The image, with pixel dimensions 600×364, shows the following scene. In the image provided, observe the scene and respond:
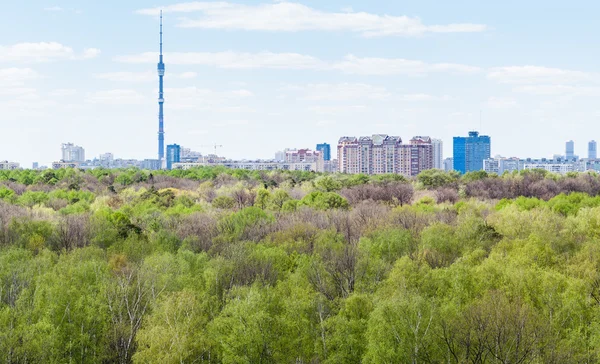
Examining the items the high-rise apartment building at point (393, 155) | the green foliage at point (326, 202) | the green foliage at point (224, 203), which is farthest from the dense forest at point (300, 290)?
the high-rise apartment building at point (393, 155)

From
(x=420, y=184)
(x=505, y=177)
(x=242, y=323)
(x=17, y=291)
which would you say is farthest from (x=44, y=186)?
(x=242, y=323)

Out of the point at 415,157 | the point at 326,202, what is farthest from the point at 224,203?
the point at 415,157

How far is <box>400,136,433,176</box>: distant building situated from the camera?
192 m

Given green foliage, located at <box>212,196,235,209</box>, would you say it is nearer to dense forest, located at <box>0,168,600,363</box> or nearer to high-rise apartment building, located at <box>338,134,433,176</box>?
dense forest, located at <box>0,168,600,363</box>

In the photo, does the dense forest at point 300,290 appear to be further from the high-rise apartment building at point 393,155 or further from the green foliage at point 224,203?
the high-rise apartment building at point 393,155

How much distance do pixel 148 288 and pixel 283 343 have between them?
9.42 meters

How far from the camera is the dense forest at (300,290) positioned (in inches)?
1143

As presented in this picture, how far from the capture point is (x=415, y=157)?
7579 inches

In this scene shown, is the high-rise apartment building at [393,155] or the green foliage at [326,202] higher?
the high-rise apartment building at [393,155]

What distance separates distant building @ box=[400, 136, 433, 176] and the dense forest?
13142 cm

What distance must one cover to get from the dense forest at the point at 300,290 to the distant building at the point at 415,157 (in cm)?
13142

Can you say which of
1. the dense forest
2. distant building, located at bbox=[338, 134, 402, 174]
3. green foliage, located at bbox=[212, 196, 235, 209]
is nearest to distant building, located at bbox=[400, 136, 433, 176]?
distant building, located at bbox=[338, 134, 402, 174]

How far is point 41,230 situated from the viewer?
51719 mm

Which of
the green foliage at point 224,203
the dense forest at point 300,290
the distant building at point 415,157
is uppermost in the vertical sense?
the distant building at point 415,157
